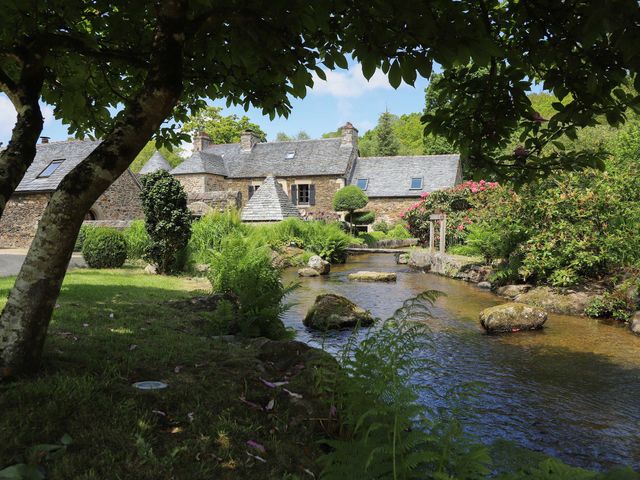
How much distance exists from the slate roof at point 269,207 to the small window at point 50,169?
10.8 meters

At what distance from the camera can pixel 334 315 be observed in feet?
25.8

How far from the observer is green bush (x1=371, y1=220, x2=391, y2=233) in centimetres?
3075

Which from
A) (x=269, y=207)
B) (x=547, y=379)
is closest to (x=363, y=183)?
(x=269, y=207)

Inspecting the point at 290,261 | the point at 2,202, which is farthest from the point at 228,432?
the point at 290,261

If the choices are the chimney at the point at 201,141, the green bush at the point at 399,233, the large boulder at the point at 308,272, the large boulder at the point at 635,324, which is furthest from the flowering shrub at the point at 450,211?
the chimney at the point at 201,141

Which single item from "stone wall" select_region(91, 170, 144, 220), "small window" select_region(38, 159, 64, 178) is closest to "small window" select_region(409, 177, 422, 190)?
"stone wall" select_region(91, 170, 144, 220)

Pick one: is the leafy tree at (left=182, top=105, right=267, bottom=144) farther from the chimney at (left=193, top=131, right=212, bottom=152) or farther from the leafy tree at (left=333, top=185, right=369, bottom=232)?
the leafy tree at (left=333, top=185, right=369, bottom=232)

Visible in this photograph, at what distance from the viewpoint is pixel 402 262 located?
61.3 ft

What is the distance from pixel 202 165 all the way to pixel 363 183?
12019 mm

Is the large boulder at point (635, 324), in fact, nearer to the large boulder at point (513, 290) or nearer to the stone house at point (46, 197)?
the large boulder at point (513, 290)

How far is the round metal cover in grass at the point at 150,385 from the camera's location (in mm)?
3282

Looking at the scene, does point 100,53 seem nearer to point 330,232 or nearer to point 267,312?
point 267,312

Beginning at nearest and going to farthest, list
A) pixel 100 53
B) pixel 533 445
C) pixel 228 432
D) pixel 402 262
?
1. pixel 228 432
2. pixel 100 53
3. pixel 533 445
4. pixel 402 262

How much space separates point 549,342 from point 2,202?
24.5 ft
